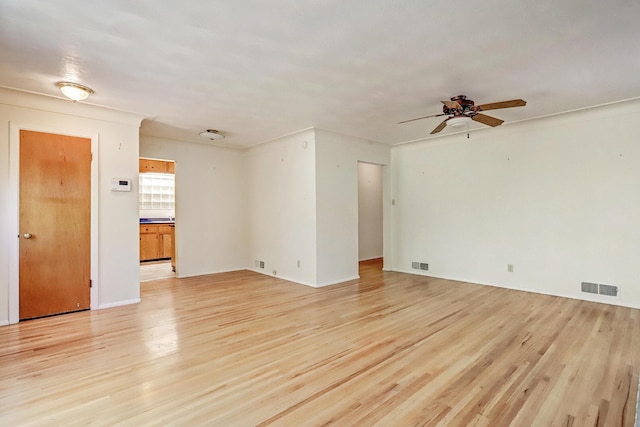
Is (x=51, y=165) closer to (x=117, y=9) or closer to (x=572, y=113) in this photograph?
(x=117, y=9)

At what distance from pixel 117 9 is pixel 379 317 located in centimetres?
360

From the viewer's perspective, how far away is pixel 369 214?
320 inches

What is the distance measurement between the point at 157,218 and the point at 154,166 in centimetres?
144

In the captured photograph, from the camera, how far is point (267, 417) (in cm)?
191

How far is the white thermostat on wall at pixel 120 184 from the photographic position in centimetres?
423

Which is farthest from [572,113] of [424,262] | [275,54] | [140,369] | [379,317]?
[140,369]

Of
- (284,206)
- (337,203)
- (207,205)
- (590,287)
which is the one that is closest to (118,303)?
(207,205)

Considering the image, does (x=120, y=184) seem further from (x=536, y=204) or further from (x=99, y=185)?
(x=536, y=204)

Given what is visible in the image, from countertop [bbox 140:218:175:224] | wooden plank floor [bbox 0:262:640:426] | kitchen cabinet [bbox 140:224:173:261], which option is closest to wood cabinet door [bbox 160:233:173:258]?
kitchen cabinet [bbox 140:224:173:261]

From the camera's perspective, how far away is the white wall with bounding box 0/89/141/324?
11.7 ft

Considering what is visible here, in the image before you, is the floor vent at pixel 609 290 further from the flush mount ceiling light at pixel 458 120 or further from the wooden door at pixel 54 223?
the wooden door at pixel 54 223

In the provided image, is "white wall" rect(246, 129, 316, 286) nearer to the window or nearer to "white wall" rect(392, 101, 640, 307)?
"white wall" rect(392, 101, 640, 307)

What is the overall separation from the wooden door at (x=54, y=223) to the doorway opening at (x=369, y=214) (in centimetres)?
551

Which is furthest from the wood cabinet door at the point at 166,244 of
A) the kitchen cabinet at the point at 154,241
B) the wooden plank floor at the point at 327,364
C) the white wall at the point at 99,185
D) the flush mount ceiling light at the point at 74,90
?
the flush mount ceiling light at the point at 74,90
